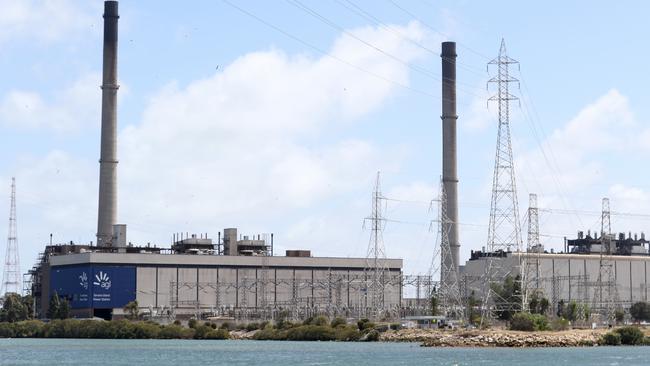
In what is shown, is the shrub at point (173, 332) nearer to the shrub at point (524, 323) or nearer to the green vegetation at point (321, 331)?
the green vegetation at point (321, 331)

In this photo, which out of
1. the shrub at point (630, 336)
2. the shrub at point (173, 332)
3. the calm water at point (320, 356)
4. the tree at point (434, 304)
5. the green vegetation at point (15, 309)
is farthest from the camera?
the green vegetation at point (15, 309)

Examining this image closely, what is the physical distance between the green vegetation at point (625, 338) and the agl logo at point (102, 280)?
79371 mm

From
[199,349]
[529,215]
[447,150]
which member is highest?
[447,150]

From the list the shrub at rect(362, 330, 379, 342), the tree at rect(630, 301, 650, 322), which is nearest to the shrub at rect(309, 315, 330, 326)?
the shrub at rect(362, 330, 379, 342)

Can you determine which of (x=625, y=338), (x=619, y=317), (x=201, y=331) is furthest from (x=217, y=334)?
(x=619, y=317)

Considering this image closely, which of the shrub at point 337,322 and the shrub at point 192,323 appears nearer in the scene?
the shrub at point 337,322

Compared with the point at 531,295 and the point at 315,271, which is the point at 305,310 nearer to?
the point at 315,271

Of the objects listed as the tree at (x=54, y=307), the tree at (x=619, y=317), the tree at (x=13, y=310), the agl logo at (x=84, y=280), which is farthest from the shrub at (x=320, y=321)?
the tree at (x=13, y=310)

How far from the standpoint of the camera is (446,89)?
172000mm

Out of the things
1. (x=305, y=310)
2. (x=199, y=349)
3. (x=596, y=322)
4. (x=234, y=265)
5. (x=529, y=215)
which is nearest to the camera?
(x=199, y=349)

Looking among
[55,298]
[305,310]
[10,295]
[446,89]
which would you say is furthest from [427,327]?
[10,295]

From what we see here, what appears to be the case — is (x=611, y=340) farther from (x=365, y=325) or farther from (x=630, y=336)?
(x=365, y=325)

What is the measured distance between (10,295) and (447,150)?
66502mm

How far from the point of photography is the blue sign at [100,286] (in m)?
170
